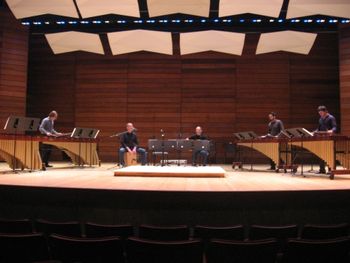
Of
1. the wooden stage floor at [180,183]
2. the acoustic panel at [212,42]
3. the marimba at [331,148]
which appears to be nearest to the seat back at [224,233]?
the wooden stage floor at [180,183]

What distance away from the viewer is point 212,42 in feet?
35.8

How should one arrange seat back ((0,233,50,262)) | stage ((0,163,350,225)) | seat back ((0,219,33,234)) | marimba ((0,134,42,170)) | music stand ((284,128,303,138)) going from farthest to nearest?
marimba ((0,134,42,170)), music stand ((284,128,303,138)), stage ((0,163,350,225)), seat back ((0,219,33,234)), seat back ((0,233,50,262))

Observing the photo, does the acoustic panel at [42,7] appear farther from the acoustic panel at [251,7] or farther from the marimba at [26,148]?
the acoustic panel at [251,7]

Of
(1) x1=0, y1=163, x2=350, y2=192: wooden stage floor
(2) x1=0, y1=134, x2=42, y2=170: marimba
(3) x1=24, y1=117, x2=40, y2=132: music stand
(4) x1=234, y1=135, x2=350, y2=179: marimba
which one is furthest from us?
(2) x1=0, y1=134, x2=42, y2=170: marimba

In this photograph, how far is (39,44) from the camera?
12.2 m

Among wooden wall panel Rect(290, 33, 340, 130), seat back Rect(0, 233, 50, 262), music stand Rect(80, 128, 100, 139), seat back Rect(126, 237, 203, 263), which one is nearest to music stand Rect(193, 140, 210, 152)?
music stand Rect(80, 128, 100, 139)

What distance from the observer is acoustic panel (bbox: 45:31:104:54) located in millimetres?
10906

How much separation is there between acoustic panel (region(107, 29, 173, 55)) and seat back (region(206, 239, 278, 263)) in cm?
930

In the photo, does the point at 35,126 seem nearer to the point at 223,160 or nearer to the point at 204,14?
the point at 204,14

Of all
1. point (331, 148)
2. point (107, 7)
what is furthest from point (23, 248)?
point (107, 7)

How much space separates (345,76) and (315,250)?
9.74 metres

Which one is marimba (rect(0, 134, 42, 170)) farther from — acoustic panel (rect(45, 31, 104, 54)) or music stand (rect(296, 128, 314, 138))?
music stand (rect(296, 128, 314, 138))

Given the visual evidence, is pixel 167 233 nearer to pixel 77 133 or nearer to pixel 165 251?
pixel 165 251

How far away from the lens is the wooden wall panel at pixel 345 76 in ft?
34.5
